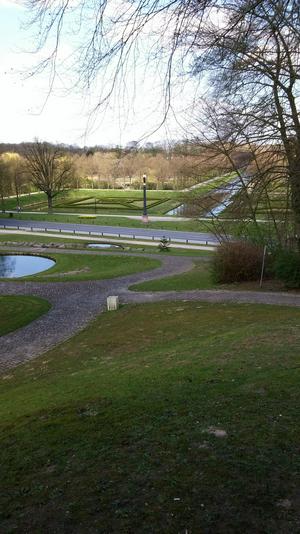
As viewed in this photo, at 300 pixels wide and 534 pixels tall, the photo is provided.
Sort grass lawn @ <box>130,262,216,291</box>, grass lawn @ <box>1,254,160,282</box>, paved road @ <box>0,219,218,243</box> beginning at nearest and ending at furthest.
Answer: grass lawn @ <box>130,262,216,291</box>
grass lawn @ <box>1,254,160,282</box>
paved road @ <box>0,219,218,243</box>

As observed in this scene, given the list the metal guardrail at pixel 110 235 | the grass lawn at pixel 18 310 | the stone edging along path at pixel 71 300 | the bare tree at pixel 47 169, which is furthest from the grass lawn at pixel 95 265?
the bare tree at pixel 47 169

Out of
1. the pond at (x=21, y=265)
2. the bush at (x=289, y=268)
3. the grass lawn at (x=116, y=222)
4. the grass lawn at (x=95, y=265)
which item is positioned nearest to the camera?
the bush at (x=289, y=268)

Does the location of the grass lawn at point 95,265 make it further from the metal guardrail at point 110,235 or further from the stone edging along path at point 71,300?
the metal guardrail at point 110,235

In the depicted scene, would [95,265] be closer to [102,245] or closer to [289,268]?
[102,245]

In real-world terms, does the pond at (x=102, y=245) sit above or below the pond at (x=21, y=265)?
above

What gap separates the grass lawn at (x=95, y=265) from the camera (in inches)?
1135

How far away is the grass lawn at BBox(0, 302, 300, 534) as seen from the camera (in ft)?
11.8

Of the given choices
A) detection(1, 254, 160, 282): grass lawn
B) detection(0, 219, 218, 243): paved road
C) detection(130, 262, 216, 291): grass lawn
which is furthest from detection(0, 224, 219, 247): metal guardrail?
detection(130, 262, 216, 291): grass lawn

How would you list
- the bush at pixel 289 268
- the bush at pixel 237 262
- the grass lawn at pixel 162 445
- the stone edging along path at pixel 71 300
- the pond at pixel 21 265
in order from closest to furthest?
the grass lawn at pixel 162 445, the stone edging along path at pixel 71 300, the bush at pixel 289 268, the bush at pixel 237 262, the pond at pixel 21 265

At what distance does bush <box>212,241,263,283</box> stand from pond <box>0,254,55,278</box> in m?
15.9

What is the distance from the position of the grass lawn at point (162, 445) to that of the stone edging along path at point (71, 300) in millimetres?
3894

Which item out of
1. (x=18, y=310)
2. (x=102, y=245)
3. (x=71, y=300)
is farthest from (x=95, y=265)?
(x=18, y=310)

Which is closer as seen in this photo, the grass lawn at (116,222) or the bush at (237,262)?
the bush at (237,262)

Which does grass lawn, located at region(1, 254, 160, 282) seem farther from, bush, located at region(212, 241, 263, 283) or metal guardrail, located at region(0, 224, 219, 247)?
metal guardrail, located at region(0, 224, 219, 247)
